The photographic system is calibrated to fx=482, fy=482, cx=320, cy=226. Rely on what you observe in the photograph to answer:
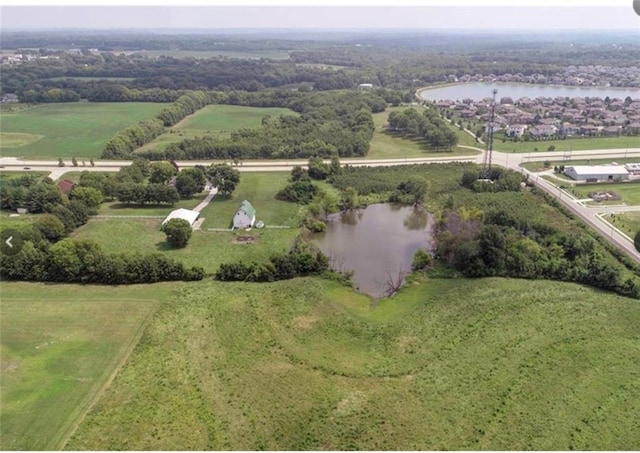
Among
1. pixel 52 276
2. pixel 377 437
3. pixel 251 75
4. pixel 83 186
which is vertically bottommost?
pixel 377 437

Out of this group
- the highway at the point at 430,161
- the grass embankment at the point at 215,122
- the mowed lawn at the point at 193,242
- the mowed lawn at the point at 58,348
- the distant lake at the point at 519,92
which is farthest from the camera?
the distant lake at the point at 519,92

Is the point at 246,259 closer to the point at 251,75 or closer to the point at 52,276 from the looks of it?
the point at 52,276

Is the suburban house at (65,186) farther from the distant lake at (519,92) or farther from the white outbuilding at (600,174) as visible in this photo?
the distant lake at (519,92)

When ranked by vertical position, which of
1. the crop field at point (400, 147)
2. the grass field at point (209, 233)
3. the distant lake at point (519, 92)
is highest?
the distant lake at point (519, 92)

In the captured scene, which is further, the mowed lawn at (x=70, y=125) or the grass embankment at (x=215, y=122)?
the grass embankment at (x=215, y=122)

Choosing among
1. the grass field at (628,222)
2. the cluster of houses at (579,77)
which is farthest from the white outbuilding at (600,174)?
the cluster of houses at (579,77)

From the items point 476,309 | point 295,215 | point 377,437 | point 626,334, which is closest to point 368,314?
point 476,309

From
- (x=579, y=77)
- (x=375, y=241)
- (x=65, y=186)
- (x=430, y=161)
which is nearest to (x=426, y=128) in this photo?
(x=430, y=161)
